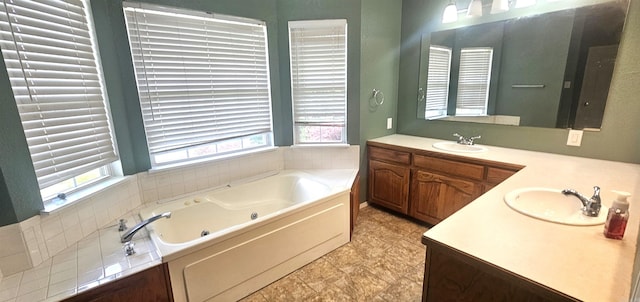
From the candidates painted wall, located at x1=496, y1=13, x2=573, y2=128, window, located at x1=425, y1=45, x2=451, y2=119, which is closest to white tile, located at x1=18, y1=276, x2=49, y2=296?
window, located at x1=425, y1=45, x2=451, y2=119

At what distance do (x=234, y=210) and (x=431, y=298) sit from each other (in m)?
1.90

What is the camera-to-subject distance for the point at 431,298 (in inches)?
44.6

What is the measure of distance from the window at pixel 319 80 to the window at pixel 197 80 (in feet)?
1.05

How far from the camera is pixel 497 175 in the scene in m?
2.14

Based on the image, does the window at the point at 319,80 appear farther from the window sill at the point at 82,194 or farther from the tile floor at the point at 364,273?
the window sill at the point at 82,194

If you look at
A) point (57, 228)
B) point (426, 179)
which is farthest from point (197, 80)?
point (426, 179)

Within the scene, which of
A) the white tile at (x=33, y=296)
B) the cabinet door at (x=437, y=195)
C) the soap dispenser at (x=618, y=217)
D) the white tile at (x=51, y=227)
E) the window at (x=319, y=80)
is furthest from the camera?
the window at (x=319, y=80)

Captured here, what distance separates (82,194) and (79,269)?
532 millimetres

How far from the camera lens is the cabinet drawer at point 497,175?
209 cm

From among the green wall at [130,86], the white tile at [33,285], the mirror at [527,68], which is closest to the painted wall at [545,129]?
the mirror at [527,68]

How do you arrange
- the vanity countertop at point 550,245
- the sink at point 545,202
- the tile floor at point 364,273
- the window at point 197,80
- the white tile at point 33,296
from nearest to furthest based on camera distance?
the vanity countertop at point 550,245
the white tile at point 33,296
the sink at point 545,202
the tile floor at point 364,273
the window at point 197,80

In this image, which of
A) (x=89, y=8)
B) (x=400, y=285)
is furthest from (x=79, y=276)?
(x=400, y=285)

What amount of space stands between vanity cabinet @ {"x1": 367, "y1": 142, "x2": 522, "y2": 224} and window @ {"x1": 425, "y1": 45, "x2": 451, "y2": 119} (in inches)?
27.9

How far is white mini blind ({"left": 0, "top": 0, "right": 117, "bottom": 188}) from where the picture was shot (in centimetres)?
141
